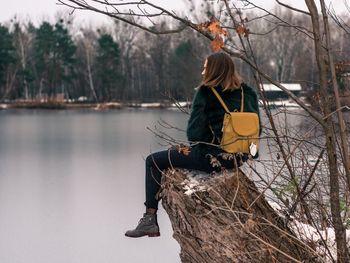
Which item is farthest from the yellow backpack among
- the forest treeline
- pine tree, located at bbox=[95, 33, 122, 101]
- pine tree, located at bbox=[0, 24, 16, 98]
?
pine tree, located at bbox=[95, 33, 122, 101]

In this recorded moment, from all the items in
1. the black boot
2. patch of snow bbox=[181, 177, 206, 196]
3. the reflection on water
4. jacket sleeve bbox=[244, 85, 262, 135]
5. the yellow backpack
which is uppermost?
jacket sleeve bbox=[244, 85, 262, 135]

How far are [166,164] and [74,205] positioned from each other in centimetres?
530

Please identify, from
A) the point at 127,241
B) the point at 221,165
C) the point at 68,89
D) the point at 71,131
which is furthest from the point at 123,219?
Result: the point at 68,89

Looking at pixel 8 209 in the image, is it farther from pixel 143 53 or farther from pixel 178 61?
pixel 143 53

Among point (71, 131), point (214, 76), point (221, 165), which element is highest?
point (214, 76)

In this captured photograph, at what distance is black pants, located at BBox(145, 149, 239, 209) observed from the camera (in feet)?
11.6

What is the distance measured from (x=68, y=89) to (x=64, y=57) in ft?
15.1

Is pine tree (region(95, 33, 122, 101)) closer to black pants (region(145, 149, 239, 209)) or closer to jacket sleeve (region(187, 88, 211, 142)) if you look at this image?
black pants (region(145, 149, 239, 209))

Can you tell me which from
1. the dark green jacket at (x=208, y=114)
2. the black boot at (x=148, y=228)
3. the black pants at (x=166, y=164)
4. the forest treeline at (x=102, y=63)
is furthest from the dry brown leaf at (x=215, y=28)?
the forest treeline at (x=102, y=63)

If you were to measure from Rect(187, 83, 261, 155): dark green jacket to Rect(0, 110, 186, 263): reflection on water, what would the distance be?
1.15 metres

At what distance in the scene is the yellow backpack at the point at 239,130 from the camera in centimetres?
340

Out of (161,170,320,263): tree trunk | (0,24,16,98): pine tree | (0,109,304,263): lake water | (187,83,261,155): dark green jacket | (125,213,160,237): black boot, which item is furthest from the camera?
(0,24,16,98): pine tree

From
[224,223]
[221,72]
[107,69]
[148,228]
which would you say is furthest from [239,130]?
[107,69]

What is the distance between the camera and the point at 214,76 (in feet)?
11.2
